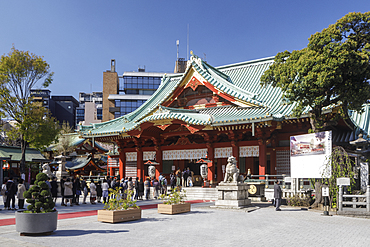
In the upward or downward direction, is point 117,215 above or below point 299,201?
above

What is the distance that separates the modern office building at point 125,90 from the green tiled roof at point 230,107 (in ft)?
132

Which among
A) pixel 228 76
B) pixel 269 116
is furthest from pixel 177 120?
pixel 228 76

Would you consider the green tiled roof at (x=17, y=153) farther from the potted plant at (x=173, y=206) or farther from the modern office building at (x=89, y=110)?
the potted plant at (x=173, y=206)

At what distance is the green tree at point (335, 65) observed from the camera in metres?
16.3

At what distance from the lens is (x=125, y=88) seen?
7556cm

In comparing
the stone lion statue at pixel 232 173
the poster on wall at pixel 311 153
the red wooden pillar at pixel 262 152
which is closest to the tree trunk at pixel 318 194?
the poster on wall at pixel 311 153

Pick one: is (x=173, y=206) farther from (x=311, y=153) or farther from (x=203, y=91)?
(x=203, y=91)

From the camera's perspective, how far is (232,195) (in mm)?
18047

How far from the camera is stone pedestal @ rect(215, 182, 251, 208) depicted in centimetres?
1784

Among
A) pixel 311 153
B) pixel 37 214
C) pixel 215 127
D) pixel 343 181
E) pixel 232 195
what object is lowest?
pixel 232 195

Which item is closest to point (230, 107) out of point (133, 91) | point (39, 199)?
point (39, 199)

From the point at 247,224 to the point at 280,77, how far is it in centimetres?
925

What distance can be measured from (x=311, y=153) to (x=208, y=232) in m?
9.34

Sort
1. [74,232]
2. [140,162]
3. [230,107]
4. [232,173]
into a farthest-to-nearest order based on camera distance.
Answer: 1. [140,162]
2. [230,107]
3. [232,173]
4. [74,232]
